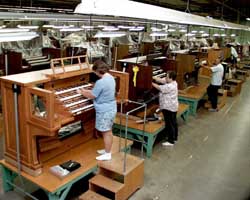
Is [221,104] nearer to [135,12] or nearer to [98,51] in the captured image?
[98,51]

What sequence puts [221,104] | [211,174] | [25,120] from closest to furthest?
[25,120]
[211,174]
[221,104]

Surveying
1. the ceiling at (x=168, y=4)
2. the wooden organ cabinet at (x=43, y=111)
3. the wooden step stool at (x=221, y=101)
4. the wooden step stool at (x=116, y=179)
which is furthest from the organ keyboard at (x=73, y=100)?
the ceiling at (x=168, y=4)

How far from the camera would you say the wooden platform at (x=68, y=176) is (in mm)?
3299

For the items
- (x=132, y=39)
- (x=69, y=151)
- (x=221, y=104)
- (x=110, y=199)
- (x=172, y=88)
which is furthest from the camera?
(x=132, y=39)

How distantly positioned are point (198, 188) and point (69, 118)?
219cm

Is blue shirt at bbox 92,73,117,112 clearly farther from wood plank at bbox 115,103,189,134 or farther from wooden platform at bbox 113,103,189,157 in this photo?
wood plank at bbox 115,103,189,134

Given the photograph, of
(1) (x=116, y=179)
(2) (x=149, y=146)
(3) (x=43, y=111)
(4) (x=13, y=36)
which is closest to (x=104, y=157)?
(1) (x=116, y=179)

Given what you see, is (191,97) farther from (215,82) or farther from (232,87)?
(232,87)

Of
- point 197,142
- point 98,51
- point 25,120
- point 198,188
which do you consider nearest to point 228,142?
point 197,142

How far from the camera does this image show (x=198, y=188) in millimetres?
4199

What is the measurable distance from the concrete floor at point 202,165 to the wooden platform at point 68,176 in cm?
44

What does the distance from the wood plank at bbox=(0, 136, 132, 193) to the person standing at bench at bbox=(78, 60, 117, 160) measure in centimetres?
21

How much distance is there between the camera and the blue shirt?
12.2 ft

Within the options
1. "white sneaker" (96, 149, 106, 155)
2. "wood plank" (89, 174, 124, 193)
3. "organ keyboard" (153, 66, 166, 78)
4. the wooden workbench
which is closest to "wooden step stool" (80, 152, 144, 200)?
"wood plank" (89, 174, 124, 193)
